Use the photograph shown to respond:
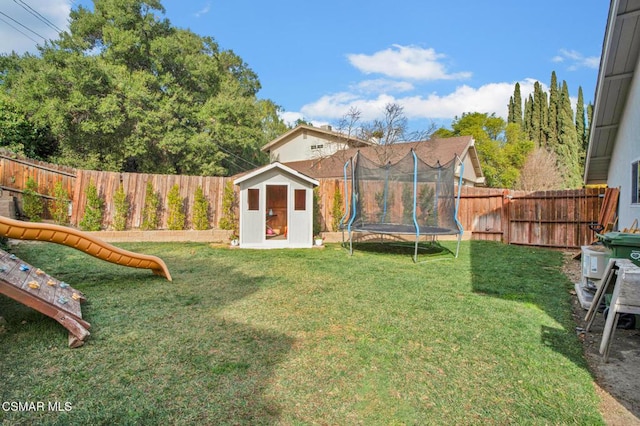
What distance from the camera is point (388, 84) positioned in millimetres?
20000

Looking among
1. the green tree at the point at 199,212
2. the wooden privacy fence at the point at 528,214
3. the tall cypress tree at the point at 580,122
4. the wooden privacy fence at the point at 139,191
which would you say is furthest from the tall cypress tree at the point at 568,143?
the green tree at the point at 199,212

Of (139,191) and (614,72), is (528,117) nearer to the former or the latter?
(614,72)

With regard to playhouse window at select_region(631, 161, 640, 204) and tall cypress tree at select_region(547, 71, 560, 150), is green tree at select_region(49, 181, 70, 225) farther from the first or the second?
tall cypress tree at select_region(547, 71, 560, 150)

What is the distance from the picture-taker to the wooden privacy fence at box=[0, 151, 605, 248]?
29.1 feet

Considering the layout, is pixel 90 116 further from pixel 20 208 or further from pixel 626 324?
pixel 626 324

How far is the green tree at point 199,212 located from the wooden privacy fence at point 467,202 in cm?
38

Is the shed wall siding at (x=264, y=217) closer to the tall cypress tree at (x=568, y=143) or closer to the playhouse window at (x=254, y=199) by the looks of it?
the playhouse window at (x=254, y=199)

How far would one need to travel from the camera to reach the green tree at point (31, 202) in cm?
841

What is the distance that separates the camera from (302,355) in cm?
268

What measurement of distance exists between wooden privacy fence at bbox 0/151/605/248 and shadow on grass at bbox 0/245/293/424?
6.22 metres

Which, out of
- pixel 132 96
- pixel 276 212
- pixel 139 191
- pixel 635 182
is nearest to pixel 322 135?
pixel 132 96

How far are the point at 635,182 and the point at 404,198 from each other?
4.02 metres

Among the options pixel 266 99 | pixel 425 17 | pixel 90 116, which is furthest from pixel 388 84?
pixel 266 99

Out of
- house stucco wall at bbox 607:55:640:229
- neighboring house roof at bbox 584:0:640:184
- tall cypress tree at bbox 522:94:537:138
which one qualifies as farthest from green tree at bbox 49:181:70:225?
tall cypress tree at bbox 522:94:537:138
